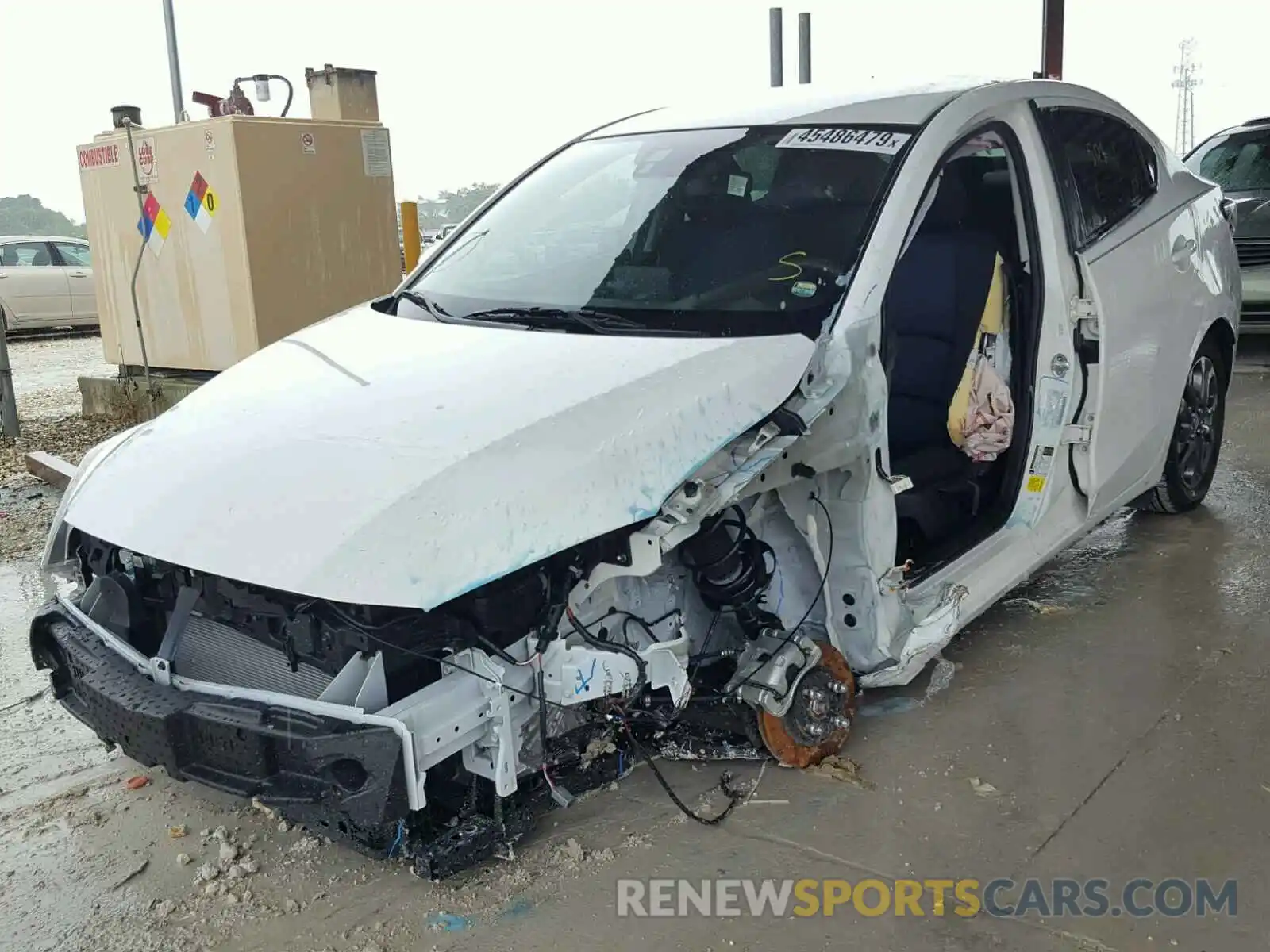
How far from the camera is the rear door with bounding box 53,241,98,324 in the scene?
14.4m

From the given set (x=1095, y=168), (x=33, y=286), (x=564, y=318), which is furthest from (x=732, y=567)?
(x=33, y=286)

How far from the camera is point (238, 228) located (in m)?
7.08

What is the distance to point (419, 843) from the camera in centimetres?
252

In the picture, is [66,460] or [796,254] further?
[66,460]

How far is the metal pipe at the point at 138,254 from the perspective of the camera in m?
7.62

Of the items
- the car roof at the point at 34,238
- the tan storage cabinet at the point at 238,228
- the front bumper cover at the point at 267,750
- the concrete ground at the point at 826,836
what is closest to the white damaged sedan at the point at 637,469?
the front bumper cover at the point at 267,750

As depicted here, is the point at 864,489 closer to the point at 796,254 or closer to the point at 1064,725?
the point at 796,254

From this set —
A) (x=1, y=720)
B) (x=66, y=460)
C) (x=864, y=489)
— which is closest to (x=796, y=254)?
(x=864, y=489)

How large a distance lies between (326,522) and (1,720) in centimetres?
210

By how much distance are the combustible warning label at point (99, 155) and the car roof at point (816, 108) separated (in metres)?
5.29

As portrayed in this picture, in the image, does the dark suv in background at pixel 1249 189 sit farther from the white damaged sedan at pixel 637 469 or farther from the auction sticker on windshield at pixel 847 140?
the auction sticker on windshield at pixel 847 140

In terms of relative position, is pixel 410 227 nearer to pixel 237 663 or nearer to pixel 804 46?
pixel 804 46

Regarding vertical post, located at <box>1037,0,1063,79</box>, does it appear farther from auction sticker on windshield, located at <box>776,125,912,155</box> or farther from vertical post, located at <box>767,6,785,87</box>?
auction sticker on windshield, located at <box>776,125,912,155</box>

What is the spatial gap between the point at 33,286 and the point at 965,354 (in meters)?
13.6
